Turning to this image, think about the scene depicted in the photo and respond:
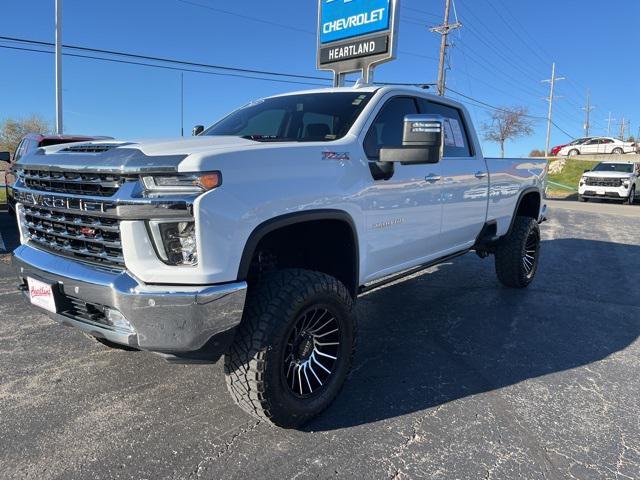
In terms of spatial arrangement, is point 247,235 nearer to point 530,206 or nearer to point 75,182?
point 75,182

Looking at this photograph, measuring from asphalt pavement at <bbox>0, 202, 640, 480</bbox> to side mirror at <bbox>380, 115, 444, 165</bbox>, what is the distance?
1503 mm

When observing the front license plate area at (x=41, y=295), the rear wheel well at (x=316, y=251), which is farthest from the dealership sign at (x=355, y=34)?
the front license plate area at (x=41, y=295)

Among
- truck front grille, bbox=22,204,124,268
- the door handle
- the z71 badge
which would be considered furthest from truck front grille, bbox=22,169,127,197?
the door handle

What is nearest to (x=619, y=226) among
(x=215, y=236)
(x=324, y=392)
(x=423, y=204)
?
(x=423, y=204)

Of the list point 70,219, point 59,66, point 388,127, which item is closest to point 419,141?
point 388,127

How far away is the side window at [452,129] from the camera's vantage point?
436 centimetres

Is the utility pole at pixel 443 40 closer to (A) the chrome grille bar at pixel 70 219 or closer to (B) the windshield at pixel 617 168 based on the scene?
(B) the windshield at pixel 617 168

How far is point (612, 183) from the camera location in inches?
795

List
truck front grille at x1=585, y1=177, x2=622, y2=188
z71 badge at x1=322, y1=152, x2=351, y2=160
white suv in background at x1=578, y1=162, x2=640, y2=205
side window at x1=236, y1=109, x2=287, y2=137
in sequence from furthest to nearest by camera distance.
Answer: truck front grille at x1=585, y1=177, x2=622, y2=188
white suv in background at x1=578, y1=162, x2=640, y2=205
side window at x1=236, y1=109, x2=287, y2=137
z71 badge at x1=322, y1=152, x2=351, y2=160

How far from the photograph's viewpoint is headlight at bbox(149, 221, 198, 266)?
87.7 inches

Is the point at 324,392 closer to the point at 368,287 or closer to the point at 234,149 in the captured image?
the point at 368,287

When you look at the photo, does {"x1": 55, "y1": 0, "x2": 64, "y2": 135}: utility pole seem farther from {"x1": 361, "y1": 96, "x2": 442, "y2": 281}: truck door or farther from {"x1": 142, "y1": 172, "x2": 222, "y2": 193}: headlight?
{"x1": 142, "y1": 172, "x2": 222, "y2": 193}: headlight

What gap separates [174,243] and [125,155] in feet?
1.65

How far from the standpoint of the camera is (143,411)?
2902 mm
